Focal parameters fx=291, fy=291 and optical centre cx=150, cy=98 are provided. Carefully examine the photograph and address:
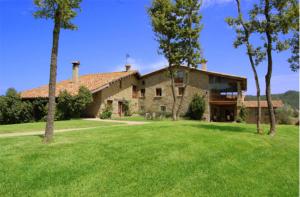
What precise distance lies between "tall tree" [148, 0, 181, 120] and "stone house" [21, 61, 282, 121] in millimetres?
2906

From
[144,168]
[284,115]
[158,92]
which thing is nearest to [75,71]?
[158,92]

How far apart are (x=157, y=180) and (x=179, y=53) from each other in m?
22.8

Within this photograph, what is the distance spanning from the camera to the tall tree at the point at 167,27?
28.9 metres

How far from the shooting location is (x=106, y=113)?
31969mm

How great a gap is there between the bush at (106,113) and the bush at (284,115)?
22.7m

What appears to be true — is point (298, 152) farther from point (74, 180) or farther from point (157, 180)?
point (74, 180)

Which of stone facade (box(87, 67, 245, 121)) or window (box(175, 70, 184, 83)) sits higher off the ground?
window (box(175, 70, 184, 83))

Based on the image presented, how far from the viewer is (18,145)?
10570mm

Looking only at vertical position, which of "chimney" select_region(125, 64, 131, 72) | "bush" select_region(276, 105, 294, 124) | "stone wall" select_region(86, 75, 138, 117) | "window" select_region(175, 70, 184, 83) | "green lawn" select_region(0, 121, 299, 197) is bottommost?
"green lawn" select_region(0, 121, 299, 197)

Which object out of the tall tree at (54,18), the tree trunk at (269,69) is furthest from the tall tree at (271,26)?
the tall tree at (54,18)

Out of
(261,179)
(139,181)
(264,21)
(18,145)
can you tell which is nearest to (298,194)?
(261,179)

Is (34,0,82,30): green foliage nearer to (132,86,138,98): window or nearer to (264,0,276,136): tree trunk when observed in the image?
(264,0,276,136): tree trunk

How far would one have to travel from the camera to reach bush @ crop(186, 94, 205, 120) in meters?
36.4

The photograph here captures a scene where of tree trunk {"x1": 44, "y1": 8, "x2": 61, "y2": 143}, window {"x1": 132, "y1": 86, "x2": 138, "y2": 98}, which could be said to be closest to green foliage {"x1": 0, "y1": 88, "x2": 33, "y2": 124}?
window {"x1": 132, "y1": 86, "x2": 138, "y2": 98}
